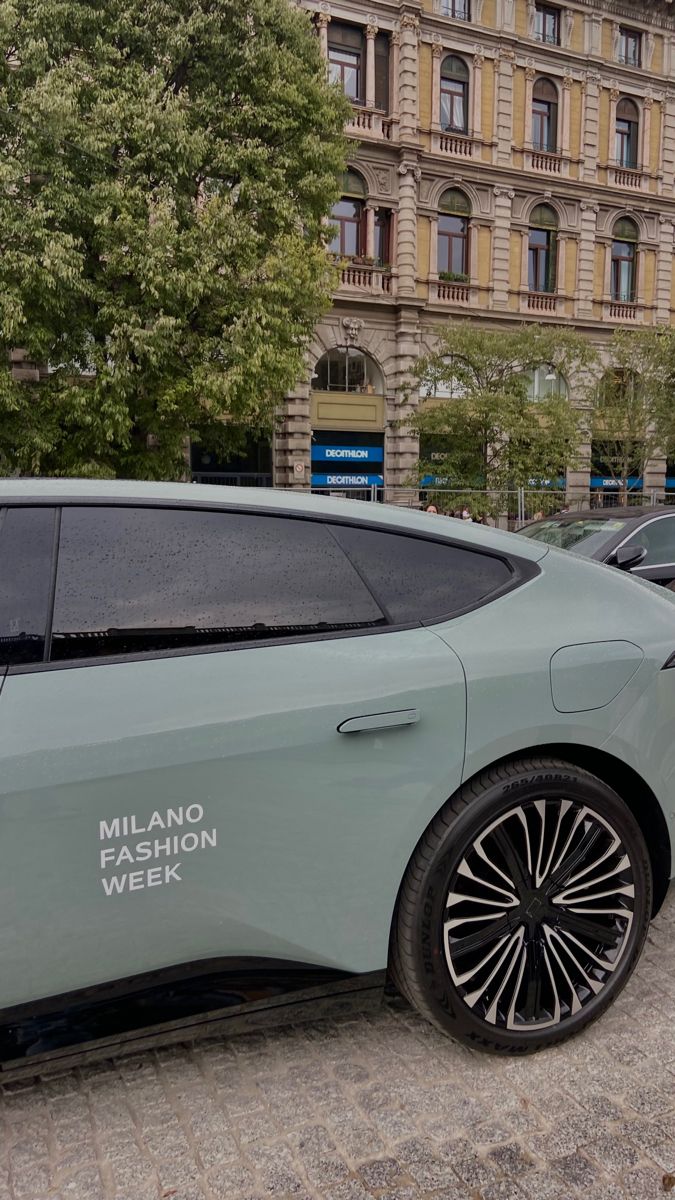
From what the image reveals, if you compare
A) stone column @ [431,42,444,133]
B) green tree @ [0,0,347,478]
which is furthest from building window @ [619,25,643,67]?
green tree @ [0,0,347,478]

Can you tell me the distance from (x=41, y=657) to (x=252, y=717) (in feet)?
1.66

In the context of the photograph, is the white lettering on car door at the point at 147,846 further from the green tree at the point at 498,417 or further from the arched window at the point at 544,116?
the arched window at the point at 544,116

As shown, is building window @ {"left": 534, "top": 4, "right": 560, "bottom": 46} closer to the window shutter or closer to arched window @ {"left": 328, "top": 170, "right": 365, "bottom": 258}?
the window shutter

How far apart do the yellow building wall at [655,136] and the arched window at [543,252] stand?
501cm

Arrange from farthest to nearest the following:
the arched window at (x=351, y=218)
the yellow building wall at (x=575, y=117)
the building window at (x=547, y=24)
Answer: the yellow building wall at (x=575, y=117), the building window at (x=547, y=24), the arched window at (x=351, y=218)

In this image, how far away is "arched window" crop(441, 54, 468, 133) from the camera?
2628cm

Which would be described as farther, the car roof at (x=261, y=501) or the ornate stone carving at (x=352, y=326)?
the ornate stone carving at (x=352, y=326)

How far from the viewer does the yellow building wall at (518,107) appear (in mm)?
27219

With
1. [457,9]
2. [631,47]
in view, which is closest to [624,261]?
[631,47]

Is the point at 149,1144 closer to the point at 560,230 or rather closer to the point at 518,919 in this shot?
the point at 518,919

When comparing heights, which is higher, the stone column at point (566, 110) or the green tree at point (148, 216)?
the stone column at point (566, 110)

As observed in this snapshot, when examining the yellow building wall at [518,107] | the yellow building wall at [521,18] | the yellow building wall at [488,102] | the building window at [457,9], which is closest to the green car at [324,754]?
the yellow building wall at [488,102]

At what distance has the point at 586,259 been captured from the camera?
1134 inches

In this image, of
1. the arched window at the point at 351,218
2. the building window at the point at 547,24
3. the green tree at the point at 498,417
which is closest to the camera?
the green tree at the point at 498,417
